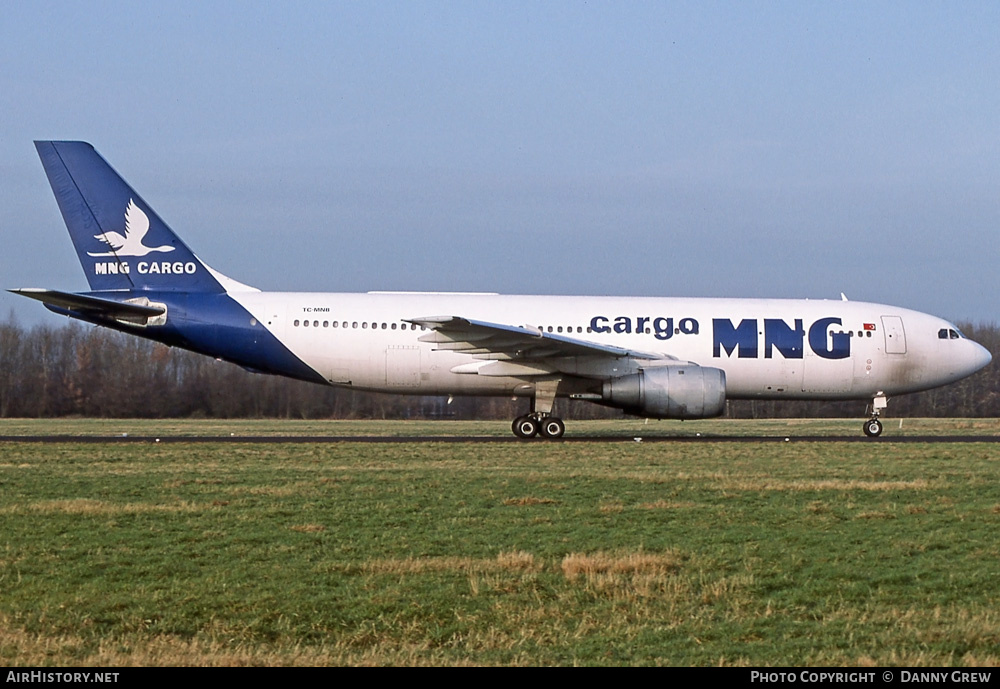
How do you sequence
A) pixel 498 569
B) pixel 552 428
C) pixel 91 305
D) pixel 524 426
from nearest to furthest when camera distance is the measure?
pixel 498 569
pixel 91 305
pixel 552 428
pixel 524 426

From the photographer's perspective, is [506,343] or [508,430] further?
[508,430]

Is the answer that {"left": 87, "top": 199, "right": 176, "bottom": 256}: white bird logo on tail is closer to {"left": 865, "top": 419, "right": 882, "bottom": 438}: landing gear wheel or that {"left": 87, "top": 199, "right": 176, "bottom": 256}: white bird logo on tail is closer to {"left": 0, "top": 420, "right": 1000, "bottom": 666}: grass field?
{"left": 0, "top": 420, "right": 1000, "bottom": 666}: grass field

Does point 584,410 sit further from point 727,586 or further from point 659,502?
point 727,586

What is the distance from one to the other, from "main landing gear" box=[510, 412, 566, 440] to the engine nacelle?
2.08 metres

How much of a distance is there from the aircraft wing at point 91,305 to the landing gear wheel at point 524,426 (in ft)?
27.4

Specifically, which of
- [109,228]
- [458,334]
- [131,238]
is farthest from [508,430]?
[109,228]

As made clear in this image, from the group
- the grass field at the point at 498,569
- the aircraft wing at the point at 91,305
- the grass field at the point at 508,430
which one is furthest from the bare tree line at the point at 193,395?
the grass field at the point at 498,569

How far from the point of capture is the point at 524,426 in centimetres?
2580

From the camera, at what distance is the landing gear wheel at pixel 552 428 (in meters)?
25.6

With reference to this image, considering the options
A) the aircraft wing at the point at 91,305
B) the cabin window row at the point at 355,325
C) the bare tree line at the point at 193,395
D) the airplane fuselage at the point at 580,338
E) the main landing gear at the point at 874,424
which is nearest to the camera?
the aircraft wing at the point at 91,305

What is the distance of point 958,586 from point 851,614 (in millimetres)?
1378

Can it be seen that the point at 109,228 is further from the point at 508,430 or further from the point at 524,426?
the point at 508,430

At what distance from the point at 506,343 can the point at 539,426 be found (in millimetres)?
2899

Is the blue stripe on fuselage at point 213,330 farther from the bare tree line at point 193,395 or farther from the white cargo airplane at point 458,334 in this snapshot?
the bare tree line at point 193,395
